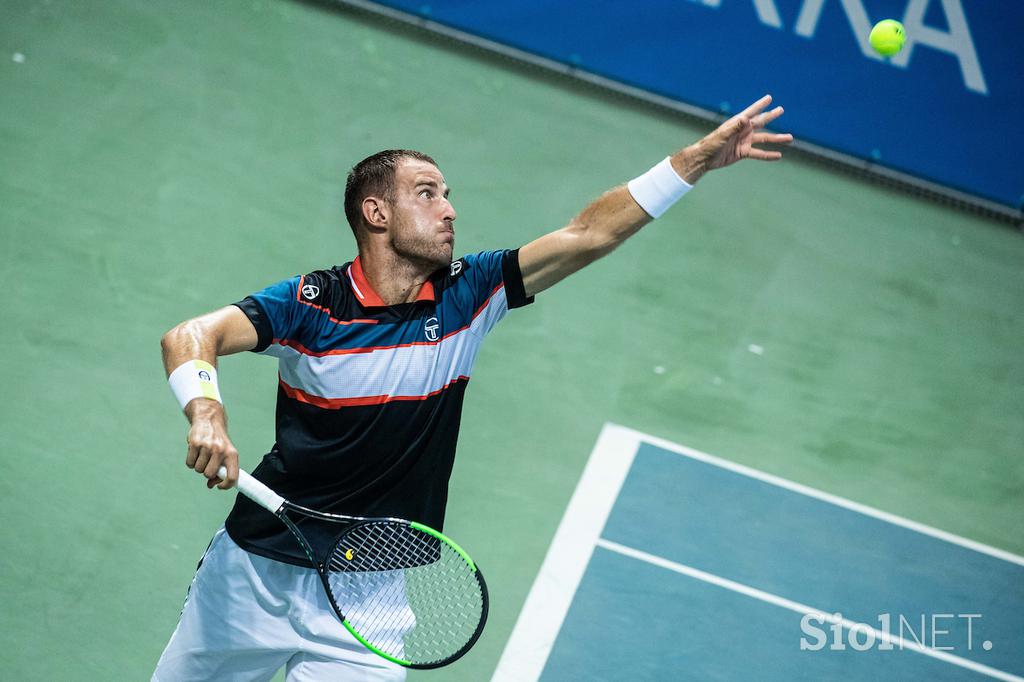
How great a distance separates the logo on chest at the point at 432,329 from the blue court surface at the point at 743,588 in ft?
6.49

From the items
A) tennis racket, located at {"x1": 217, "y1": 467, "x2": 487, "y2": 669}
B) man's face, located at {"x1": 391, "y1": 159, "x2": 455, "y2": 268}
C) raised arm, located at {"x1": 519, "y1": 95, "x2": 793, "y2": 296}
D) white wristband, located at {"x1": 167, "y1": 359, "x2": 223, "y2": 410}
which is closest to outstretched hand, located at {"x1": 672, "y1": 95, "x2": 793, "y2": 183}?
raised arm, located at {"x1": 519, "y1": 95, "x2": 793, "y2": 296}

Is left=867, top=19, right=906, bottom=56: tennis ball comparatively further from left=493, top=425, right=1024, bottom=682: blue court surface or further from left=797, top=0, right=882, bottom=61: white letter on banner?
left=797, top=0, right=882, bottom=61: white letter on banner

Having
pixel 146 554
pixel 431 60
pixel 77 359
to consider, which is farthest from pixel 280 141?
pixel 146 554

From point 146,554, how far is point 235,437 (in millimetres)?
923

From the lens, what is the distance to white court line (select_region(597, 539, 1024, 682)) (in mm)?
6199

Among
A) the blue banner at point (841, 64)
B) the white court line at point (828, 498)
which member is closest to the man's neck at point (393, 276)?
the white court line at point (828, 498)

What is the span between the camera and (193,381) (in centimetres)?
379

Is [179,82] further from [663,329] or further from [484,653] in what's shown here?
[484,653]

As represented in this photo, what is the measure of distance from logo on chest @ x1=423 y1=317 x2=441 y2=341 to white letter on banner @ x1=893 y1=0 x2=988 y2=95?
678 cm

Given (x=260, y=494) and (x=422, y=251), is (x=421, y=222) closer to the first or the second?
(x=422, y=251)

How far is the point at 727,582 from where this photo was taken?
643 centimetres

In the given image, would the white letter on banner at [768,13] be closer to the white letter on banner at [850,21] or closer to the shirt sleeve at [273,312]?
the white letter on banner at [850,21]

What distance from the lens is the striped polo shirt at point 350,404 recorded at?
424 cm

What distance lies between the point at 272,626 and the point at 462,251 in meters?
4.51
